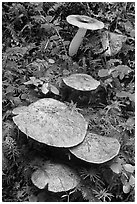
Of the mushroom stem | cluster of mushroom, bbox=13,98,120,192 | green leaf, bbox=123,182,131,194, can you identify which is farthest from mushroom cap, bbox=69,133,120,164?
the mushroom stem

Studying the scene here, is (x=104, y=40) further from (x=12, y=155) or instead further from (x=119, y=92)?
(x=12, y=155)

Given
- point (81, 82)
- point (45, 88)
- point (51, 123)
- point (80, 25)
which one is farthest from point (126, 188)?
point (80, 25)

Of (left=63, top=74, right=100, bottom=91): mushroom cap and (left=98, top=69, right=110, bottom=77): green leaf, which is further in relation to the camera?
(left=98, top=69, right=110, bottom=77): green leaf

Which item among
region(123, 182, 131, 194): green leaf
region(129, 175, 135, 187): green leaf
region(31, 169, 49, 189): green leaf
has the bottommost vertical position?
region(123, 182, 131, 194): green leaf

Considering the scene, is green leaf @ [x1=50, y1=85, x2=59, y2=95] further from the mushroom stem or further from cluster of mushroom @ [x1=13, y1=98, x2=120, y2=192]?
the mushroom stem

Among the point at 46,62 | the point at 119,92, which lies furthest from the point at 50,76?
the point at 119,92

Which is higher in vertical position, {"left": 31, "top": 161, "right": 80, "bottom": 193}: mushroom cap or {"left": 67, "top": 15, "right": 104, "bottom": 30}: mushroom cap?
{"left": 67, "top": 15, "right": 104, "bottom": 30}: mushroom cap
